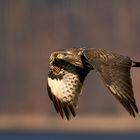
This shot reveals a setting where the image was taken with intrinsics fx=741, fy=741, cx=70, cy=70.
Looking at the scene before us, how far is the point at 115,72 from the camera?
9070 millimetres

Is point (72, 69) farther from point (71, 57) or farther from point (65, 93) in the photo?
point (65, 93)

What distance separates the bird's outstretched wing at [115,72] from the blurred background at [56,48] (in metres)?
61.0

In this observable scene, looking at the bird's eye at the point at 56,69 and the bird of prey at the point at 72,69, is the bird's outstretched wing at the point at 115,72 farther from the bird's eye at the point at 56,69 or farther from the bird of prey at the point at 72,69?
the bird's eye at the point at 56,69

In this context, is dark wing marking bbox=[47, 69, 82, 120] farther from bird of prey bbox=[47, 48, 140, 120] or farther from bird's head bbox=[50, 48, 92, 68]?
bird's head bbox=[50, 48, 92, 68]

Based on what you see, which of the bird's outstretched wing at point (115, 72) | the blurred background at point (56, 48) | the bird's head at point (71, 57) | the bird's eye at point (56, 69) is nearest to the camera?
the bird's outstretched wing at point (115, 72)

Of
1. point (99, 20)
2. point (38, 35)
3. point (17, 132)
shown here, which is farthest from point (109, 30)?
point (17, 132)

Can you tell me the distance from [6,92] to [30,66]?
395cm

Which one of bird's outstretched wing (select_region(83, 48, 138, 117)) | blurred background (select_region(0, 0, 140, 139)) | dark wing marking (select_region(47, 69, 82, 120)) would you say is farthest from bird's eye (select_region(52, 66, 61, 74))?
blurred background (select_region(0, 0, 140, 139))

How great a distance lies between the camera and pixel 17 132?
84.0 m

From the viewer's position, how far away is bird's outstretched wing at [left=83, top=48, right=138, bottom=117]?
27.9 ft

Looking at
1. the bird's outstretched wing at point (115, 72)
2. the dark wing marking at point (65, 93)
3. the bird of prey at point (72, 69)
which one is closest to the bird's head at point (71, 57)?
the bird of prey at point (72, 69)

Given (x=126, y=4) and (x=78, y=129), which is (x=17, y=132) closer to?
(x=78, y=129)

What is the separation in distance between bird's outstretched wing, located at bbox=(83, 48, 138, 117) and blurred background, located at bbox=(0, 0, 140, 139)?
2403 inches

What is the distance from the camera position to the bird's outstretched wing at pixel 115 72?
335 inches
